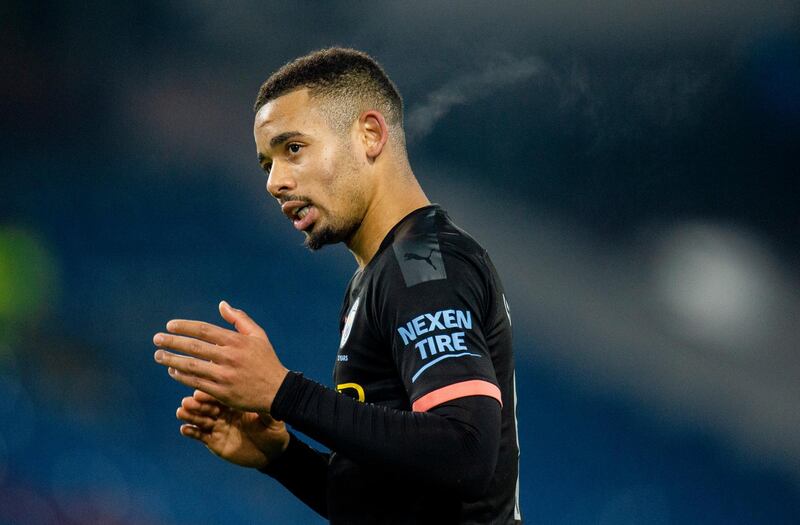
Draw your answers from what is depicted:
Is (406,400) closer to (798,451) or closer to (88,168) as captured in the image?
(798,451)

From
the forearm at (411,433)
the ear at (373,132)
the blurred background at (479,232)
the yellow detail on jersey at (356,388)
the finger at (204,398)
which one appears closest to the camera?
the forearm at (411,433)

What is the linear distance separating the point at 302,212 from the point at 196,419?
16.6 inches

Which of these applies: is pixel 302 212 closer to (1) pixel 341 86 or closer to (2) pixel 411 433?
(1) pixel 341 86

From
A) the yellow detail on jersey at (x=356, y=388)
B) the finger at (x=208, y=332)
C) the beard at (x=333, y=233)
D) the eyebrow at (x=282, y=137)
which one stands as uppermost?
the eyebrow at (x=282, y=137)

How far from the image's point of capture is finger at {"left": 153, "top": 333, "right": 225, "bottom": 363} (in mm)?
1127

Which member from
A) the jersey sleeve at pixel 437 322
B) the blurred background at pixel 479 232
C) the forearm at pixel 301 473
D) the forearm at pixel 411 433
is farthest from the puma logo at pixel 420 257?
the blurred background at pixel 479 232

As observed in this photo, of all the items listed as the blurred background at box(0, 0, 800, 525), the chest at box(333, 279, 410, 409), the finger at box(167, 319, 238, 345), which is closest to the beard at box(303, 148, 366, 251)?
the chest at box(333, 279, 410, 409)

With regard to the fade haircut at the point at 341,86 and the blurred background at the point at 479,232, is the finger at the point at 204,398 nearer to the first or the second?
the fade haircut at the point at 341,86

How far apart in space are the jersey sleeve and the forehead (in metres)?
0.38

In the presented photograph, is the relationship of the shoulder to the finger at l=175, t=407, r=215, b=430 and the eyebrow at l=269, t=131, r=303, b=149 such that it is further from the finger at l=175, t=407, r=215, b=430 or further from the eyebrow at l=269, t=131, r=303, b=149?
the finger at l=175, t=407, r=215, b=430

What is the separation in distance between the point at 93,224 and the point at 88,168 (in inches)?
10.4

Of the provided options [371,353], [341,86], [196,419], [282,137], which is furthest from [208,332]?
[341,86]

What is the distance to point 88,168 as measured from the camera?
12.3 feet

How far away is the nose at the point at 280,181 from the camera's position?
1498 millimetres
